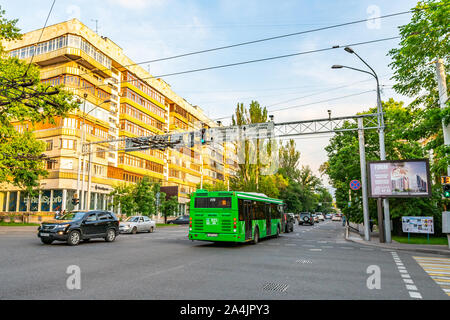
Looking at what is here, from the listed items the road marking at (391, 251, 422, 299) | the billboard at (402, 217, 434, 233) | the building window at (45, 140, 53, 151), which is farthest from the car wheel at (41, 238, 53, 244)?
the building window at (45, 140, 53, 151)

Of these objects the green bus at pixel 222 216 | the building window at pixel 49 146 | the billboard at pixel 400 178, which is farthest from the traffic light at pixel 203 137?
the building window at pixel 49 146

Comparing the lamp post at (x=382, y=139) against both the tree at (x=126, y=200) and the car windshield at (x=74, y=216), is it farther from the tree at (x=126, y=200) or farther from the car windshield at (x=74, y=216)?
the tree at (x=126, y=200)

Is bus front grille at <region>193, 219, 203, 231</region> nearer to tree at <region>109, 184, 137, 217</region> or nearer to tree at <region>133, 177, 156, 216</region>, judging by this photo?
tree at <region>109, 184, 137, 217</region>

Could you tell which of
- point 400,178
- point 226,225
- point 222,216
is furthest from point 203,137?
point 400,178

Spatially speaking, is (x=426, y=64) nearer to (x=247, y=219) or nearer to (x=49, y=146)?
(x=247, y=219)

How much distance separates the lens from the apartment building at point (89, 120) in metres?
40.8

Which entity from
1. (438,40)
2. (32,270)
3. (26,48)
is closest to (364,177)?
(438,40)

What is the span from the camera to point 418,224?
66.3 feet

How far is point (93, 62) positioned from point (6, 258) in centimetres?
3683

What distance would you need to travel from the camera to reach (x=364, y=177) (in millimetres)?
22875

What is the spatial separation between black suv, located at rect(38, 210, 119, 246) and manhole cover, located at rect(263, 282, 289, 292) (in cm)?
1168

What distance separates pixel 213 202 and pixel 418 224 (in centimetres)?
1248
